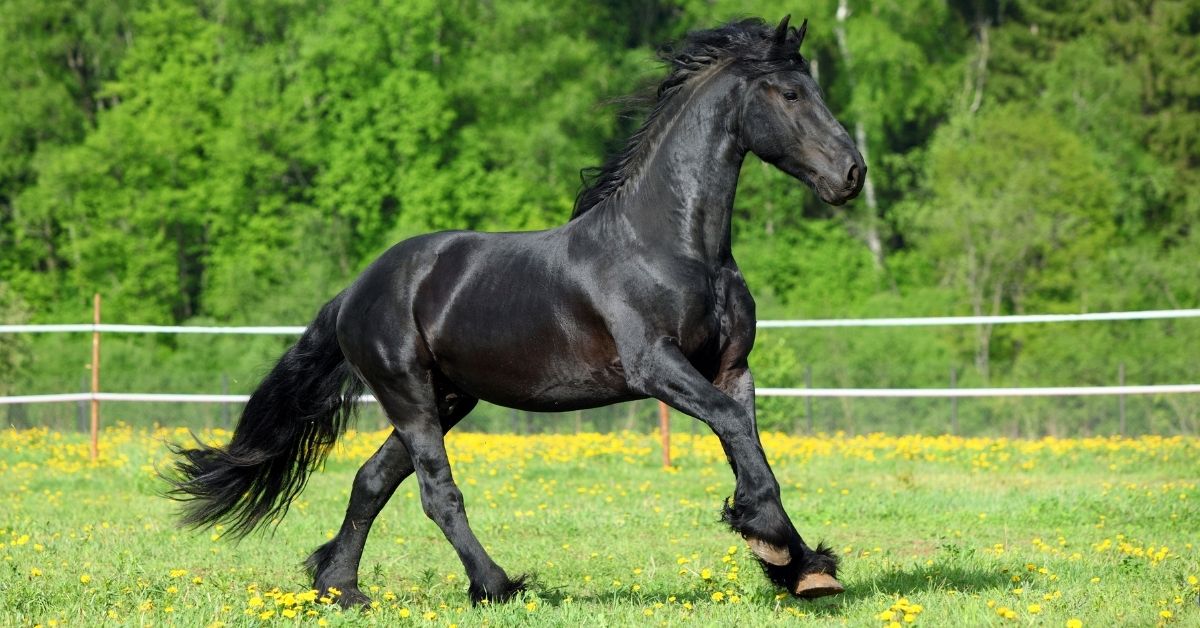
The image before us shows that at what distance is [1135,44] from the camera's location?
4038cm

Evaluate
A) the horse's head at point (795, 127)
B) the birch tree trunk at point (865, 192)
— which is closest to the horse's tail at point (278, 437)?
the horse's head at point (795, 127)

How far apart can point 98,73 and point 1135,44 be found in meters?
29.9

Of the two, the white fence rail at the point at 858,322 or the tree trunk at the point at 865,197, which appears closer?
the white fence rail at the point at 858,322

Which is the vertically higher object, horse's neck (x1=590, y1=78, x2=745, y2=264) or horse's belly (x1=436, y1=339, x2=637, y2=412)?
horse's neck (x1=590, y1=78, x2=745, y2=264)

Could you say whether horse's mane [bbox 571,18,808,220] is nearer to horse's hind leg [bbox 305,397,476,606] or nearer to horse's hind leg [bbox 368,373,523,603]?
horse's hind leg [bbox 368,373,523,603]

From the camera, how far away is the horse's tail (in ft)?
24.3

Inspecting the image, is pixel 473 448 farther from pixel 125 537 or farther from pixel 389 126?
pixel 389 126

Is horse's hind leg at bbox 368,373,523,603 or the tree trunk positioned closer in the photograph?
horse's hind leg at bbox 368,373,523,603

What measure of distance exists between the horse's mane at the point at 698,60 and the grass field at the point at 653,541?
1.88 m

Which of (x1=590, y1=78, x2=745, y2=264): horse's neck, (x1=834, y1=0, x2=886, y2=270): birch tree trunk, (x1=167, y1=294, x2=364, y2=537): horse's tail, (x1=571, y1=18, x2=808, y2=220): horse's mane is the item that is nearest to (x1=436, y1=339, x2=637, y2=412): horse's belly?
(x1=590, y1=78, x2=745, y2=264): horse's neck

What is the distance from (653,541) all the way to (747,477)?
10.4 feet

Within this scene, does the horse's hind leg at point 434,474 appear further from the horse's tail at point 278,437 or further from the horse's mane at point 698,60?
the horse's mane at point 698,60

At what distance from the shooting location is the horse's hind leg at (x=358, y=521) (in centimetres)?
683

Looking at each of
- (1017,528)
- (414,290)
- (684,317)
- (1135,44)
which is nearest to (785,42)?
(684,317)
